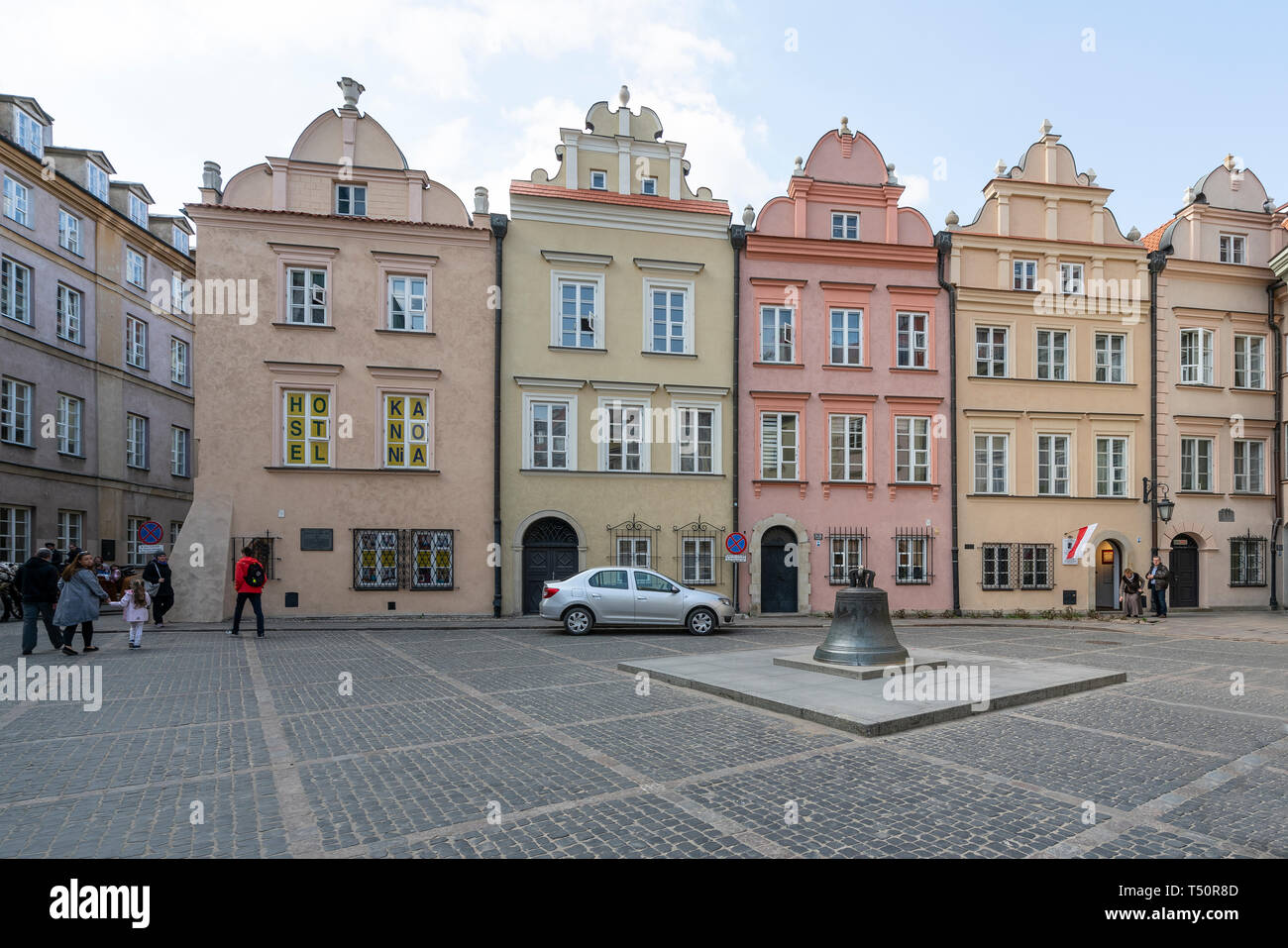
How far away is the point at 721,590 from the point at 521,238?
1211cm

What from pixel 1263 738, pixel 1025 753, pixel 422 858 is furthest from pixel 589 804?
pixel 1263 738

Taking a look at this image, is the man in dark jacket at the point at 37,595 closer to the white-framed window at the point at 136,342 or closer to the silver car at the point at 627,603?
the silver car at the point at 627,603

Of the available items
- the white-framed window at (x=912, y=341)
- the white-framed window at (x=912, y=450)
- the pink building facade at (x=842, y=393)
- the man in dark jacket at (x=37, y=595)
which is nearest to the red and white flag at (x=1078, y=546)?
the pink building facade at (x=842, y=393)

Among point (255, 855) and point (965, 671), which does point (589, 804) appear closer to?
point (255, 855)

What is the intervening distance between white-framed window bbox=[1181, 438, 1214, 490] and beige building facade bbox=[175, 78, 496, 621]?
77.6ft

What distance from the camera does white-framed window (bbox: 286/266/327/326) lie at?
22297mm

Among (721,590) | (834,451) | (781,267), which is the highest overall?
(781,267)

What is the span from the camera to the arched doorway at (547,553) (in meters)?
23.0

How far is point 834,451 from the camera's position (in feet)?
82.4

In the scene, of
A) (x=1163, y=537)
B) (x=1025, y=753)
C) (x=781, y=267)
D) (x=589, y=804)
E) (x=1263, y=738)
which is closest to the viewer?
(x=589, y=804)

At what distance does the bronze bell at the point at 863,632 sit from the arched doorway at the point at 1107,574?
739 inches

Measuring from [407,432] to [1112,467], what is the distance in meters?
23.0

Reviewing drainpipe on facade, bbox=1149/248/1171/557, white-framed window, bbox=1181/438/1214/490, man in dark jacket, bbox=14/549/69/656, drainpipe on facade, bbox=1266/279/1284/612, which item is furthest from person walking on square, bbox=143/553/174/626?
drainpipe on facade, bbox=1266/279/1284/612
